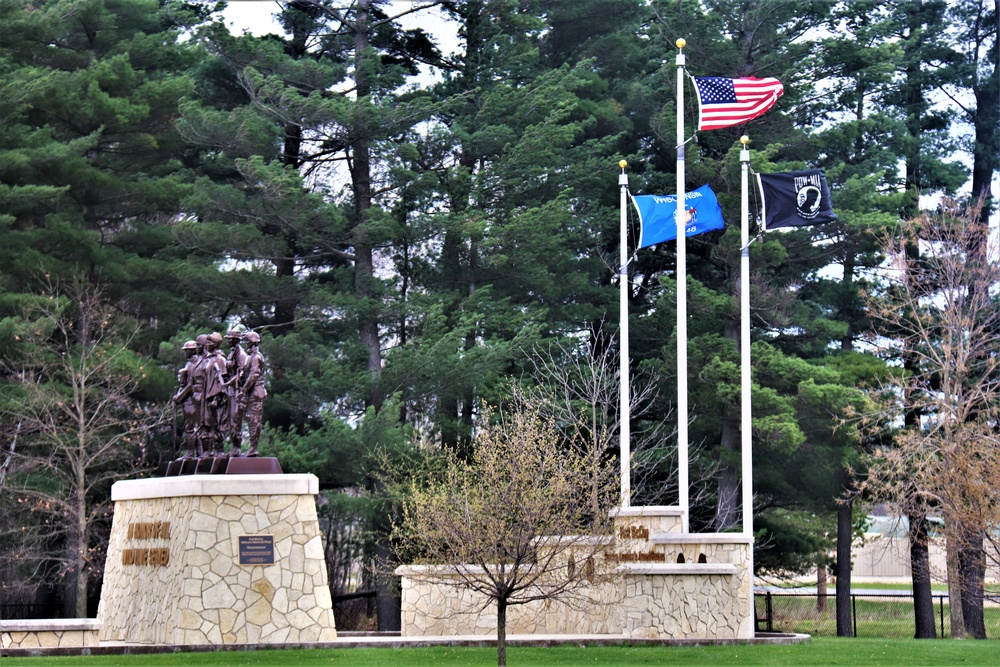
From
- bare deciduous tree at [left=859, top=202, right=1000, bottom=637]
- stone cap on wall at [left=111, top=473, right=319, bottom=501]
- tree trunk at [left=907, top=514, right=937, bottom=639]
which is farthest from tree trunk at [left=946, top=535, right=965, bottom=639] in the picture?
stone cap on wall at [left=111, top=473, right=319, bottom=501]

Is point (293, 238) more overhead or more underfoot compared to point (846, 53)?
more underfoot

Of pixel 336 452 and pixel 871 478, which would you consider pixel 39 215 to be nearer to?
pixel 336 452

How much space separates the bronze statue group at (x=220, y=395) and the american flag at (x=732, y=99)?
9022 mm

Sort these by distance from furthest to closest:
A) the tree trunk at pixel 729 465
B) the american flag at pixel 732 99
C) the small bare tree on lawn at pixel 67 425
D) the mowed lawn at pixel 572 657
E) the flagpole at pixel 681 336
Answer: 1. the tree trunk at pixel 729 465
2. the small bare tree on lawn at pixel 67 425
3. the american flag at pixel 732 99
4. the flagpole at pixel 681 336
5. the mowed lawn at pixel 572 657

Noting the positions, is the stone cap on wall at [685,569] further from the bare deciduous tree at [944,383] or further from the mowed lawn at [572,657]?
the bare deciduous tree at [944,383]

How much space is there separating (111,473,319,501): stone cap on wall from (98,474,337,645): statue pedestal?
0.05 feet

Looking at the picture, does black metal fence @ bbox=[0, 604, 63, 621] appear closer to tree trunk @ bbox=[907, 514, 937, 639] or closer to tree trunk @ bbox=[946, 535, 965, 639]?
tree trunk @ bbox=[907, 514, 937, 639]

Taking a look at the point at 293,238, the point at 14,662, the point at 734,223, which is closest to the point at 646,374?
the point at 734,223

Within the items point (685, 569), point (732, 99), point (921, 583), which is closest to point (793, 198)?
point (732, 99)

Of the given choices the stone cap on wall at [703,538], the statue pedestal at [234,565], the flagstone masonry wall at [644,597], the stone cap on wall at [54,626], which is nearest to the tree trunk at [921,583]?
the flagstone masonry wall at [644,597]

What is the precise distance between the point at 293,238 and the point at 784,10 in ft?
46.3

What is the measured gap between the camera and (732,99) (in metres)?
24.9

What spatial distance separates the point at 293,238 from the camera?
35.5 meters

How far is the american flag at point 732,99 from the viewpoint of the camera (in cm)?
2467
